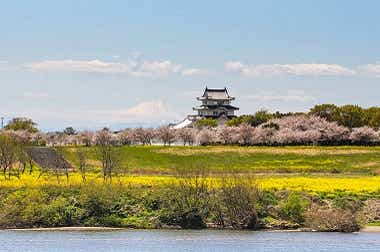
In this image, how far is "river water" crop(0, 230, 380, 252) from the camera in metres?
43.4

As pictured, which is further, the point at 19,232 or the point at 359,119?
the point at 359,119

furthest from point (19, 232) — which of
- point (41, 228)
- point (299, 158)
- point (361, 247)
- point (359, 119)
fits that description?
point (359, 119)

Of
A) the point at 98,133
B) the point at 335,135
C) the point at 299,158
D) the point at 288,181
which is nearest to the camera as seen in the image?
the point at 288,181

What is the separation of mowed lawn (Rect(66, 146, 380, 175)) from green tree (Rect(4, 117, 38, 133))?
152ft

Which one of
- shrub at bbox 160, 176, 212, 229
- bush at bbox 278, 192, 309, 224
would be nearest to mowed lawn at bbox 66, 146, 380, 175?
shrub at bbox 160, 176, 212, 229

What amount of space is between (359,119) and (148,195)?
80105 mm

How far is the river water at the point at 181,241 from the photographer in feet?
143

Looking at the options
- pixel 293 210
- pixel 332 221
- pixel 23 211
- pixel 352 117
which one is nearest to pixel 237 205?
pixel 293 210

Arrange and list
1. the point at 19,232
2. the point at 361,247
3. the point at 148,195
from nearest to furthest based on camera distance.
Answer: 1. the point at 361,247
2. the point at 19,232
3. the point at 148,195

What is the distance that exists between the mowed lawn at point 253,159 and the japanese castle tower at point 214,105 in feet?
194

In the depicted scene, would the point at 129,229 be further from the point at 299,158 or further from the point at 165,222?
the point at 299,158

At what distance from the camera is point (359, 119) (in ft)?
434

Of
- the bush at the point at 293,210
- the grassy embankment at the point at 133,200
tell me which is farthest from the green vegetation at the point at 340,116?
the bush at the point at 293,210

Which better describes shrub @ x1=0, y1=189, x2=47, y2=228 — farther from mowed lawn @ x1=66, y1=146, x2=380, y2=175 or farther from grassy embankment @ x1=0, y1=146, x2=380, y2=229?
mowed lawn @ x1=66, y1=146, x2=380, y2=175
